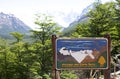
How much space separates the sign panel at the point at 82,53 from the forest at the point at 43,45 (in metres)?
24.2

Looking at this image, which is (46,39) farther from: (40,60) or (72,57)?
(72,57)

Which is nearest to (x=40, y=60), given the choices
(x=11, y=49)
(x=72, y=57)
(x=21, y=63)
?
(x=21, y=63)

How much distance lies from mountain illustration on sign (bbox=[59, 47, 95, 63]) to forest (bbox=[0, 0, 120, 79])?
24200 millimetres

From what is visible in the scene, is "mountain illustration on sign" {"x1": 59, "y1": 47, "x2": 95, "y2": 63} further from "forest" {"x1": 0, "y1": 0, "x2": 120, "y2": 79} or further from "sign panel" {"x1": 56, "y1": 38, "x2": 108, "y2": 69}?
"forest" {"x1": 0, "y1": 0, "x2": 120, "y2": 79}

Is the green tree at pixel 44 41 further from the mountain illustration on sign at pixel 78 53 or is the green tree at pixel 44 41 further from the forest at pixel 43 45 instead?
the mountain illustration on sign at pixel 78 53

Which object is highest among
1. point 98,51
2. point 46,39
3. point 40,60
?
point 98,51

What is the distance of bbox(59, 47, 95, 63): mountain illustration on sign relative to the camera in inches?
394

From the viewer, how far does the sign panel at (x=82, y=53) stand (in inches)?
393

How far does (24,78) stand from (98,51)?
31852mm

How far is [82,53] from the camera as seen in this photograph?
10.1 metres

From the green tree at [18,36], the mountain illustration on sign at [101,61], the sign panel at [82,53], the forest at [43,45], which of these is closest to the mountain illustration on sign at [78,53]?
the sign panel at [82,53]

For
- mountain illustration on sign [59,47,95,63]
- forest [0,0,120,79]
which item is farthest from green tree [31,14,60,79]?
Result: mountain illustration on sign [59,47,95,63]

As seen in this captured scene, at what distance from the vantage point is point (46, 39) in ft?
131

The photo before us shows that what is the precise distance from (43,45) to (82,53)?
92.0 feet
